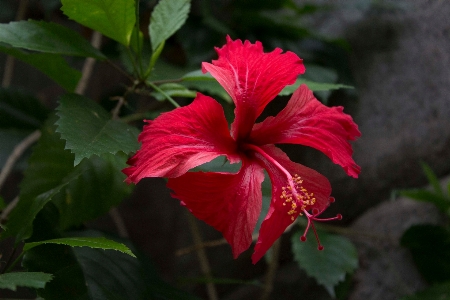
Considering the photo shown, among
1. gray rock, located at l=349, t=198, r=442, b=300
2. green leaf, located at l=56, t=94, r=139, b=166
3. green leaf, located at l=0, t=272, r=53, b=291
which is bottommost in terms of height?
gray rock, located at l=349, t=198, r=442, b=300

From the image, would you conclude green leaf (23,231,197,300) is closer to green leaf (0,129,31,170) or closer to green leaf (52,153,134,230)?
green leaf (52,153,134,230)

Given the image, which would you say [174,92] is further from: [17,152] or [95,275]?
[17,152]

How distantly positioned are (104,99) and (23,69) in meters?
0.49

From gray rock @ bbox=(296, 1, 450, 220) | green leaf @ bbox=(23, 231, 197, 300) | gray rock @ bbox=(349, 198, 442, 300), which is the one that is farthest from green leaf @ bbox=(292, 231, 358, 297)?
green leaf @ bbox=(23, 231, 197, 300)

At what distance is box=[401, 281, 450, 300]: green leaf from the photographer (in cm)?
102

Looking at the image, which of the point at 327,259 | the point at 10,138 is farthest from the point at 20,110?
the point at 327,259

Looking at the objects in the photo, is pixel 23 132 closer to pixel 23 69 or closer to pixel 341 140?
pixel 23 69

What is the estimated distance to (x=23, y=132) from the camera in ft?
3.46

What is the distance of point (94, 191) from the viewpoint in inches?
27.3

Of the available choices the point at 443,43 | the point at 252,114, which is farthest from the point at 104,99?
the point at 443,43

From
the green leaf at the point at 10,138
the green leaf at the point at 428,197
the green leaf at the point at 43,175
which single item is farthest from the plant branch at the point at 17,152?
the green leaf at the point at 428,197

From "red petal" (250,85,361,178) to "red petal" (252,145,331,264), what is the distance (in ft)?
0.08

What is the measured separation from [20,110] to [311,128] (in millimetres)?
794

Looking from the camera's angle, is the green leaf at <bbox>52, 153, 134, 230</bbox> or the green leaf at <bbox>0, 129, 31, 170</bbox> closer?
the green leaf at <bbox>52, 153, 134, 230</bbox>
